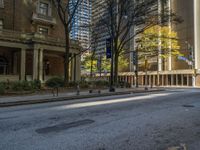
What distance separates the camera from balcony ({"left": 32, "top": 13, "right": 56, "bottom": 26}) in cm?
3219

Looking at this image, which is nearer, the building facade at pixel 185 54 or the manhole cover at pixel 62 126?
the manhole cover at pixel 62 126

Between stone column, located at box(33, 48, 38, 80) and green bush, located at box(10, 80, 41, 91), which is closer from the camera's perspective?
green bush, located at box(10, 80, 41, 91)

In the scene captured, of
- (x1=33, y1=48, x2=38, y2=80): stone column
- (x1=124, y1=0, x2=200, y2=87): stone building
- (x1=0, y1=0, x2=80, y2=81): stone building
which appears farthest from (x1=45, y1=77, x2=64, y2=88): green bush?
(x1=124, y1=0, x2=200, y2=87): stone building

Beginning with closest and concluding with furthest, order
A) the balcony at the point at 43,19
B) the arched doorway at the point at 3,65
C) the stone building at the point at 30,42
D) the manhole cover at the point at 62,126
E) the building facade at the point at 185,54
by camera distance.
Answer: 1. the manhole cover at the point at 62,126
2. the stone building at the point at 30,42
3. the arched doorway at the point at 3,65
4. the balcony at the point at 43,19
5. the building facade at the point at 185,54

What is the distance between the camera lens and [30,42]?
27.9 meters

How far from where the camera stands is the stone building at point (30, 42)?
27109 millimetres

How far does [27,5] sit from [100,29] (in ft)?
39.1

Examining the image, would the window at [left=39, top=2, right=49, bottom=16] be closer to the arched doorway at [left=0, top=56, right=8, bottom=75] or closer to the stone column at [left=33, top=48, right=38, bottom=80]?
the stone column at [left=33, top=48, right=38, bottom=80]

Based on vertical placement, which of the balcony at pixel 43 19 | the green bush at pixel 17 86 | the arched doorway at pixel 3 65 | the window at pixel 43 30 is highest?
the balcony at pixel 43 19

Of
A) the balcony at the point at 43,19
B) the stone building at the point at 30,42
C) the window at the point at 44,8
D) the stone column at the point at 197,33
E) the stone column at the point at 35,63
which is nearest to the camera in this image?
the stone building at the point at 30,42

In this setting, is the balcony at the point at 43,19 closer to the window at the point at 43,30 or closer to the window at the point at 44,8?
the window at the point at 43,30

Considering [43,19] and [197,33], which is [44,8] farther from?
[197,33]

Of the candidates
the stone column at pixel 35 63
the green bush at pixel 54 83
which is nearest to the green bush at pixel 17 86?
the green bush at pixel 54 83

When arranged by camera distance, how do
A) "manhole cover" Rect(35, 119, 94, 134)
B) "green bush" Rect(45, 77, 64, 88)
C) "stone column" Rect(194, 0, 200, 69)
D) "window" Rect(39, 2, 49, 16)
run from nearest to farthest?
"manhole cover" Rect(35, 119, 94, 134), "green bush" Rect(45, 77, 64, 88), "window" Rect(39, 2, 49, 16), "stone column" Rect(194, 0, 200, 69)
